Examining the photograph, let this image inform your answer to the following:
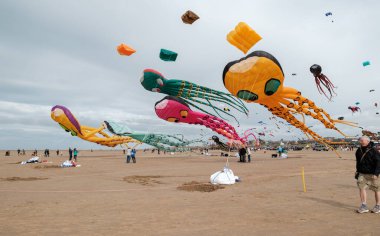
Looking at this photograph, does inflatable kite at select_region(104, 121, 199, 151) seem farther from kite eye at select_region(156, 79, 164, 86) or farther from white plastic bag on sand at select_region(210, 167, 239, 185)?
white plastic bag on sand at select_region(210, 167, 239, 185)

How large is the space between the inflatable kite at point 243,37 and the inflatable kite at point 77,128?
1262 inches

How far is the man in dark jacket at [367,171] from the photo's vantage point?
6.30 metres

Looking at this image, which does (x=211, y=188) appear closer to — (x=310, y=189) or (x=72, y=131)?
(x=310, y=189)

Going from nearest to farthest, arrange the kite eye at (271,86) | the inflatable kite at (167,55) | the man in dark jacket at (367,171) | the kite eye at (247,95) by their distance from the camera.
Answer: the man in dark jacket at (367,171) < the inflatable kite at (167,55) < the kite eye at (271,86) < the kite eye at (247,95)

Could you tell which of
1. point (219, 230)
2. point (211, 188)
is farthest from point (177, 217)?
point (211, 188)

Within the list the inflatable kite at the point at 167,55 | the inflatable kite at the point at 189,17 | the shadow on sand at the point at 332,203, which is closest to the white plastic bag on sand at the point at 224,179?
the shadow on sand at the point at 332,203

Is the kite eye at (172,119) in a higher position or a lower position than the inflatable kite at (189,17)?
lower

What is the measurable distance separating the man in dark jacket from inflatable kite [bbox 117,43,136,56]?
15.6m

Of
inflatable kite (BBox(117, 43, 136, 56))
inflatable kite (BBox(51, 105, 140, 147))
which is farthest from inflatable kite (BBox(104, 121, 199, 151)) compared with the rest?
inflatable kite (BBox(117, 43, 136, 56))

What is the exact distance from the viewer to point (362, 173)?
657cm

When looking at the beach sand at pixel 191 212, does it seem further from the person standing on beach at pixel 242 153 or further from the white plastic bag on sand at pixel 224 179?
the person standing on beach at pixel 242 153

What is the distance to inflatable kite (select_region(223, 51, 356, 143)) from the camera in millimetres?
18984

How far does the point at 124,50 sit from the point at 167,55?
2.95m

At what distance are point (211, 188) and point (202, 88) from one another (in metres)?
16.0
